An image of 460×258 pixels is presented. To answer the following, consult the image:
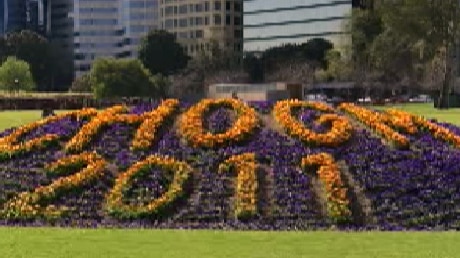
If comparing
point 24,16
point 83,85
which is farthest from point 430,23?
point 24,16

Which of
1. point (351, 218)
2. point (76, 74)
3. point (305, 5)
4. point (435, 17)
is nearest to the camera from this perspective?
point (351, 218)

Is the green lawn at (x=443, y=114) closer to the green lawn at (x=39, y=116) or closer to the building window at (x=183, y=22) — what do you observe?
the green lawn at (x=39, y=116)

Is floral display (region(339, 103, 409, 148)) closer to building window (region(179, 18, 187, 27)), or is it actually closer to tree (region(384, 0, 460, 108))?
tree (region(384, 0, 460, 108))

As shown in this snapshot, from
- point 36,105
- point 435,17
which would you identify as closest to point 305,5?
point 36,105

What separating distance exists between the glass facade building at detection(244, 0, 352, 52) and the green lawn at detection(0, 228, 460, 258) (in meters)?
113

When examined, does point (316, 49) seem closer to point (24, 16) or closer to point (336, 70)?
point (336, 70)

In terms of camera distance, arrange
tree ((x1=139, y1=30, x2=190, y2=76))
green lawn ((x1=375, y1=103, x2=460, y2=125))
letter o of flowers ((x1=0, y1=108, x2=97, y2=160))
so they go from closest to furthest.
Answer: letter o of flowers ((x1=0, y1=108, x2=97, y2=160)), green lawn ((x1=375, y1=103, x2=460, y2=125)), tree ((x1=139, y1=30, x2=190, y2=76))

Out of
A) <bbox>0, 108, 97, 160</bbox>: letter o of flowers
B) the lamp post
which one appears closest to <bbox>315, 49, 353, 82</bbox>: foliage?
the lamp post

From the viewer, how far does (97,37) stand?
17562 cm

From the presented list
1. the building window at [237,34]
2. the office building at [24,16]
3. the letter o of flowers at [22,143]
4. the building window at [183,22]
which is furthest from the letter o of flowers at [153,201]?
the office building at [24,16]

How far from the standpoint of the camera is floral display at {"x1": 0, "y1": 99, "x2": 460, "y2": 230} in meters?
18.3

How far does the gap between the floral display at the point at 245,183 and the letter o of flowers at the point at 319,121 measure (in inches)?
56.6

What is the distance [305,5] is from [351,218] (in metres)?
124

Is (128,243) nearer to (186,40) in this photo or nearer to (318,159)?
(318,159)
